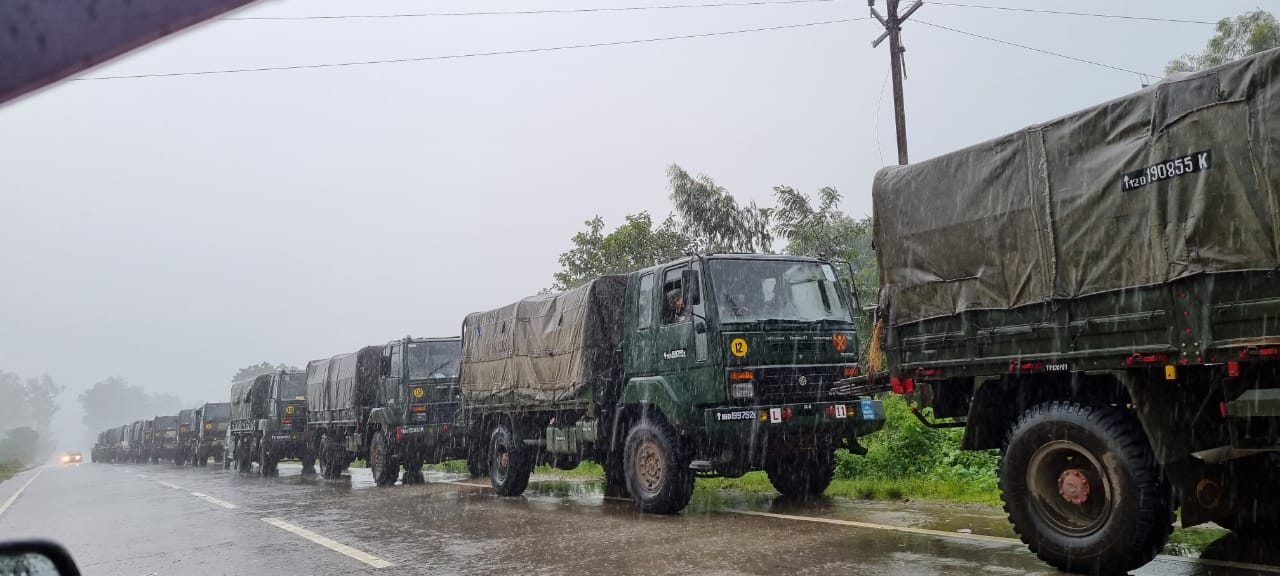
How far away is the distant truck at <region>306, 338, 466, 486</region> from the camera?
17.0 metres

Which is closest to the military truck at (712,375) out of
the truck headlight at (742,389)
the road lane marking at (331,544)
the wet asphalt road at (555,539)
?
the truck headlight at (742,389)

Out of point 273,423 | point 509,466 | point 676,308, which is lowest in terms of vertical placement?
point 509,466

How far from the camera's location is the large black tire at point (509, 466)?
515 inches

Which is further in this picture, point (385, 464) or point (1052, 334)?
point (385, 464)

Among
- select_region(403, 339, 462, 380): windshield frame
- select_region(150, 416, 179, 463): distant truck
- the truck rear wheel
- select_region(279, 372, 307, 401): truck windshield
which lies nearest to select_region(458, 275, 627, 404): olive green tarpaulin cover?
select_region(403, 339, 462, 380): windshield frame

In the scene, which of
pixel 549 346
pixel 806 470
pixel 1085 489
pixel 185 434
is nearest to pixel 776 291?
pixel 806 470

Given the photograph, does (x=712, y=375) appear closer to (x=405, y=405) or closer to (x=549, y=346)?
(x=549, y=346)

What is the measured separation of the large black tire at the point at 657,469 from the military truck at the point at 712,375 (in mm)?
15

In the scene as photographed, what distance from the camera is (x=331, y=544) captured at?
870 centimetres

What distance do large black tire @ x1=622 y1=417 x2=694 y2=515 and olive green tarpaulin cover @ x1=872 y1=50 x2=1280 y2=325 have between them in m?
3.31

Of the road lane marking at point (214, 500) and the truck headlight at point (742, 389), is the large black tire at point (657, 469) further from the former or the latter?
the road lane marking at point (214, 500)

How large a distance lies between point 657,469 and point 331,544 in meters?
3.32

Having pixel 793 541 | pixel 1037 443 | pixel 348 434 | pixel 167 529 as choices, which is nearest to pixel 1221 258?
pixel 1037 443

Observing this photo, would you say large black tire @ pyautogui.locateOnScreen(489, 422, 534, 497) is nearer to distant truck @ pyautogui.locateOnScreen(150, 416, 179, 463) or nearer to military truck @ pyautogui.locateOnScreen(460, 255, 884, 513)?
military truck @ pyautogui.locateOnScreen(460, 255, 884, 513)
